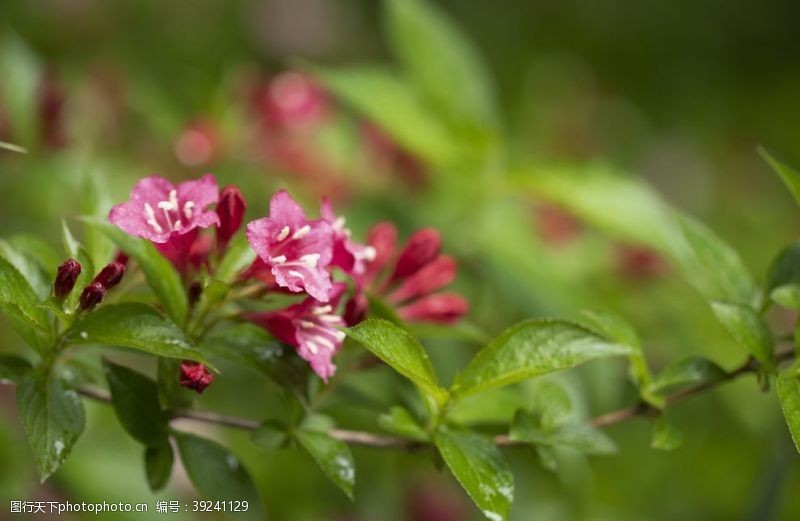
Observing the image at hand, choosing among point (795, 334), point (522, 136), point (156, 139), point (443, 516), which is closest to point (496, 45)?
point (522, 136)

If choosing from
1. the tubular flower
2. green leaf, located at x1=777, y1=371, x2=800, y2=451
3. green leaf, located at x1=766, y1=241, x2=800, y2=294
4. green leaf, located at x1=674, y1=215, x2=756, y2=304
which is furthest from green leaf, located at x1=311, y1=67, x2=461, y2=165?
green leaf, located at x1=777, y1=371, x2=800, y2=451

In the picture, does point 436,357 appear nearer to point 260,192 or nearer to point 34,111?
point 260,192

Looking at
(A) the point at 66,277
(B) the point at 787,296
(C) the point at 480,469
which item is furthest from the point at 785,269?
(A) the point at 66,277

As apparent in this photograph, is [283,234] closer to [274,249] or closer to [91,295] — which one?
[274,249]

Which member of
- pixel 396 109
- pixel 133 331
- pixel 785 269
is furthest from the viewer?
pixel 396 109

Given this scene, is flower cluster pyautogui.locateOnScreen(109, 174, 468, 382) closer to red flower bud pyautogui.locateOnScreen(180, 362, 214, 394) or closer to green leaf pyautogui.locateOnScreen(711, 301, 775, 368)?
red flower bud pyautogui.locateOnScreen(180, 362, 214, 394)

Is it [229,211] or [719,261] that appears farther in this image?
[719,261]

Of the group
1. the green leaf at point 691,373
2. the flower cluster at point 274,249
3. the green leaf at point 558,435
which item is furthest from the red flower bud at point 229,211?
the green leaf at point 691,373

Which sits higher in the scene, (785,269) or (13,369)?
(785,269)
